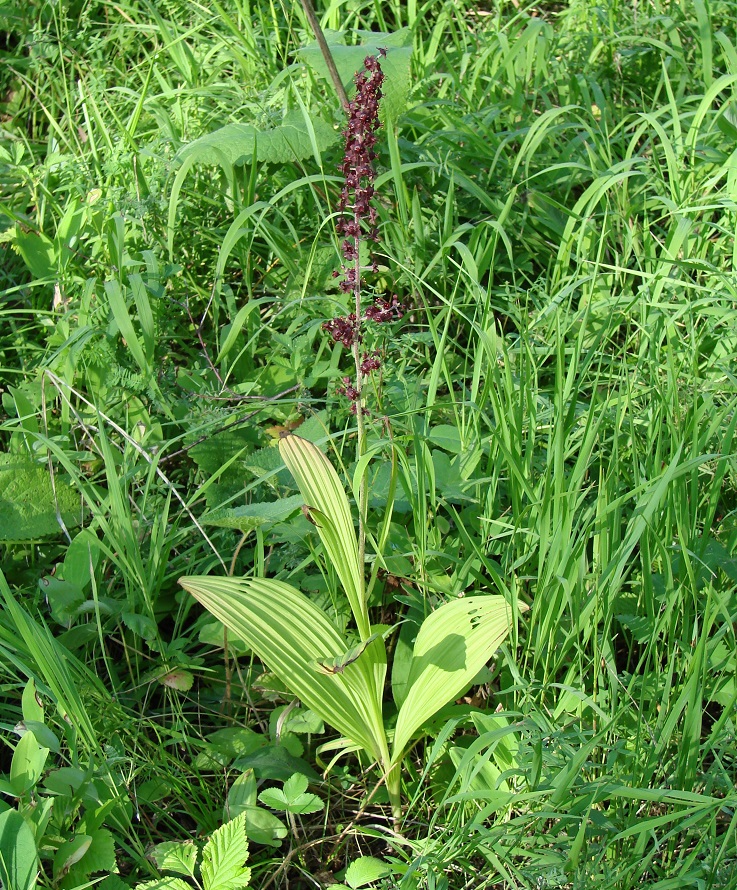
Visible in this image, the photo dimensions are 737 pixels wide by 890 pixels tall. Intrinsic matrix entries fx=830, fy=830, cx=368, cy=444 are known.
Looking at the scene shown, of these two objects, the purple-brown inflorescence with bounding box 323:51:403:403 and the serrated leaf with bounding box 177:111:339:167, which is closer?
the purple-brown inflorescence with bounding box 323:51:403:403

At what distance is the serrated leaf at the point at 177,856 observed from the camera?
1.28m

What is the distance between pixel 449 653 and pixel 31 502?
101 centimetres

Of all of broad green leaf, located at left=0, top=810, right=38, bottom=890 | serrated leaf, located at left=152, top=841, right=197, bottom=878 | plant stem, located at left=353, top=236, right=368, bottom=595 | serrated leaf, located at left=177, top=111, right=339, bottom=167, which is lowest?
serrated leaf, located at left=152, top=841, right=197, bottom=878

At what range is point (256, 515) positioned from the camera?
1.58m

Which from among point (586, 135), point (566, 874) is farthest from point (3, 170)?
point (566, 874)

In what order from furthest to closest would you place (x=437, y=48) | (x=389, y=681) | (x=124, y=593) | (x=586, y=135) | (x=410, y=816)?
(x=437, y=48), (x=586, y=135), (x=124, y=593), (x=389, y=681), (x=410, y=816)

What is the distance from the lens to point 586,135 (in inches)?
103

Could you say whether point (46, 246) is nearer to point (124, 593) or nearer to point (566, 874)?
point (124, 593)

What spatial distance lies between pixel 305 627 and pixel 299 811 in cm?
30

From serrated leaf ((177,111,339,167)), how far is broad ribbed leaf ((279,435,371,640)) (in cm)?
106

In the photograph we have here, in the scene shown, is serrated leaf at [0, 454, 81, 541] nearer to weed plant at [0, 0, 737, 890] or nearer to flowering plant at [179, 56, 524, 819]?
weed plant at [0, 0, 737, 890]

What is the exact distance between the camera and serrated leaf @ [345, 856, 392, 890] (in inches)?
50.3

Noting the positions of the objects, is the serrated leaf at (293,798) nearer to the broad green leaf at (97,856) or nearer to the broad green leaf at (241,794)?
the broad green leaf at (241,794)

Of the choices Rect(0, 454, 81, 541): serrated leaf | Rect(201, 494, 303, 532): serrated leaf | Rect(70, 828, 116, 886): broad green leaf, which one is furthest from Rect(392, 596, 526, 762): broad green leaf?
Rect(0, 454, 81, 541): serrated leaf
